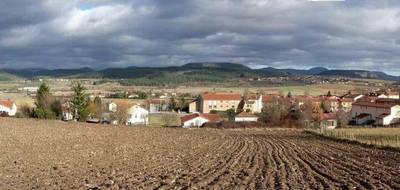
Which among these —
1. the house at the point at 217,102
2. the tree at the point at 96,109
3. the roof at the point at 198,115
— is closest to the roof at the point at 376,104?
the roof at the point at 198,115

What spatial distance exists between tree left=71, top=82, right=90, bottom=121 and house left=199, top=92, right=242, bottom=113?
6763 centimetres

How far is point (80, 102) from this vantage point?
94000 mm

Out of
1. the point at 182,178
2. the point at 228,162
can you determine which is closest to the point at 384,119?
the point at 228,162

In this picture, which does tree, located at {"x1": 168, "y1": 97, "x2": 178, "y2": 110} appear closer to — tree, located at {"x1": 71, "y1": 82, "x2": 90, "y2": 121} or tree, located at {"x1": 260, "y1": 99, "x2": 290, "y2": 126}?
tree, located at {"x1": 260, "y1": 99, "x2": 290, "y2": 126}

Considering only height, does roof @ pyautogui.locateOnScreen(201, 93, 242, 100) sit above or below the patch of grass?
above

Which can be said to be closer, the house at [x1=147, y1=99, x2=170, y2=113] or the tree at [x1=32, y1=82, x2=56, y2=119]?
the tree at [x1=32, y1=82, x2=56, y2=119]

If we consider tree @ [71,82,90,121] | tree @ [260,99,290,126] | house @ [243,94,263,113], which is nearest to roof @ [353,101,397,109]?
tree @ [260,99,290,126]

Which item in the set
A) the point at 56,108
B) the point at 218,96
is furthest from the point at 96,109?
the point at 218,96

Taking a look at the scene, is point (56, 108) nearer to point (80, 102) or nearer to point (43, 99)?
point (43, 99)

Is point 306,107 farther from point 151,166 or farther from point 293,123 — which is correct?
point 151,166

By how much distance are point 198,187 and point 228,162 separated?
1060 cm

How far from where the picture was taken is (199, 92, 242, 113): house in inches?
6363

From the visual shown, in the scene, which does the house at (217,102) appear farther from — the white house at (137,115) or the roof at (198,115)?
the roof at (198,115)

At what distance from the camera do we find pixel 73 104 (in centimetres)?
9544
